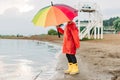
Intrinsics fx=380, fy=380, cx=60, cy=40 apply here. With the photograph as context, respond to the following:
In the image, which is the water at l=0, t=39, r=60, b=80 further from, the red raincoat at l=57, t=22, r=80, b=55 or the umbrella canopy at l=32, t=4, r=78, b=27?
the umbrella canopy at l=32, t=4, r=78, b=27

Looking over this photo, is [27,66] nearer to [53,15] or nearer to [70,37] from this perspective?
[70,37]

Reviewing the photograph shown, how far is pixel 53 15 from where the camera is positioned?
1062 cm

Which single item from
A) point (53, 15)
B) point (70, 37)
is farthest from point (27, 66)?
point (53, 15)

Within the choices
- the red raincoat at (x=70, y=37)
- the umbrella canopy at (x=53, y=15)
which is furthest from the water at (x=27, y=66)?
the umbrella canopy at (x=53, y=15)

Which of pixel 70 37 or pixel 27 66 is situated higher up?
pixel 70 37

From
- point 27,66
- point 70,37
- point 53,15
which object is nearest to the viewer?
point 53,15

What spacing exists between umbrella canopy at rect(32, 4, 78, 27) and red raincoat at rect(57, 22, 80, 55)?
62 cm

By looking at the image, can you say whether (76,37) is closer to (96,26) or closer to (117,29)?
(96,26)

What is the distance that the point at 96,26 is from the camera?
5500cm

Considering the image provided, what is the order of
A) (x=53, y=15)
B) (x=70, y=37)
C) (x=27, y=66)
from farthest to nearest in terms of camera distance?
(x=27, y=66)
(x=70, y=37)
(x=53, y=15)

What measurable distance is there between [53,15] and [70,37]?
134cm

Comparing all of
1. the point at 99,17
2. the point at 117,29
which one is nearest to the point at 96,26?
the point at 99,17

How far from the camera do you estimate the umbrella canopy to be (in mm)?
10500

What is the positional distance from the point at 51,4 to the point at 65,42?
1449 millimetres
